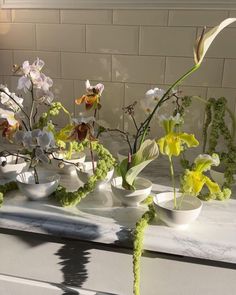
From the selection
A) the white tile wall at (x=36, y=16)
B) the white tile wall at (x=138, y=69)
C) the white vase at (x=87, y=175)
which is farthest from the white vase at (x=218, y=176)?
the white tile wall at (x=36, y=16)

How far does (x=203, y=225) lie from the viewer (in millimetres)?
751

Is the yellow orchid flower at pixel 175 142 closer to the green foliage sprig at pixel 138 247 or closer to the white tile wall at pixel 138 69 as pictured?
the green foliage sprig at pixel 138 247

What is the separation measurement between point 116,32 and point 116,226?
2.07 feet

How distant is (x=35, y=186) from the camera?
82cm

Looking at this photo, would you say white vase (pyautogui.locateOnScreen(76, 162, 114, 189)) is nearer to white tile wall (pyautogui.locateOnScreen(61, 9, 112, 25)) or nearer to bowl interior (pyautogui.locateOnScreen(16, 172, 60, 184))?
bowl interior (pyautogui.locateOnScreen(16, 172, 60, 184))

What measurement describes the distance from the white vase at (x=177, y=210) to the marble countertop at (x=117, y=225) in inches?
0.7

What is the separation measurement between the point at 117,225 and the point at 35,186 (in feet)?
0.68

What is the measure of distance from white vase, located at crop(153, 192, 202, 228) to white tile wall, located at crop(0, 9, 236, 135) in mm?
422

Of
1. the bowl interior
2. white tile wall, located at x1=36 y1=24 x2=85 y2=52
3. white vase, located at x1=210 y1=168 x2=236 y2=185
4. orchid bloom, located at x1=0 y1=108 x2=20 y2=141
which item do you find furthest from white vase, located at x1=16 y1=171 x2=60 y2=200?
white tile wall, located at x1=36 y1=24 x2=85 y2=52

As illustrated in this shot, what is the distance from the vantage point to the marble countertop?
69cm

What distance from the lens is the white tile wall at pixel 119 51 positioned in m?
1.08

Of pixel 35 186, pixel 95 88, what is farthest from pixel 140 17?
pixel 35 186

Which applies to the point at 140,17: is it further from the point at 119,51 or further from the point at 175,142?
the point at 175,142

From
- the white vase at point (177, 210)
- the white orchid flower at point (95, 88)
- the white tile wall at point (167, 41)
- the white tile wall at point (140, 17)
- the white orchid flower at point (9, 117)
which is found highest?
the white tile wall at point (140, 17)
